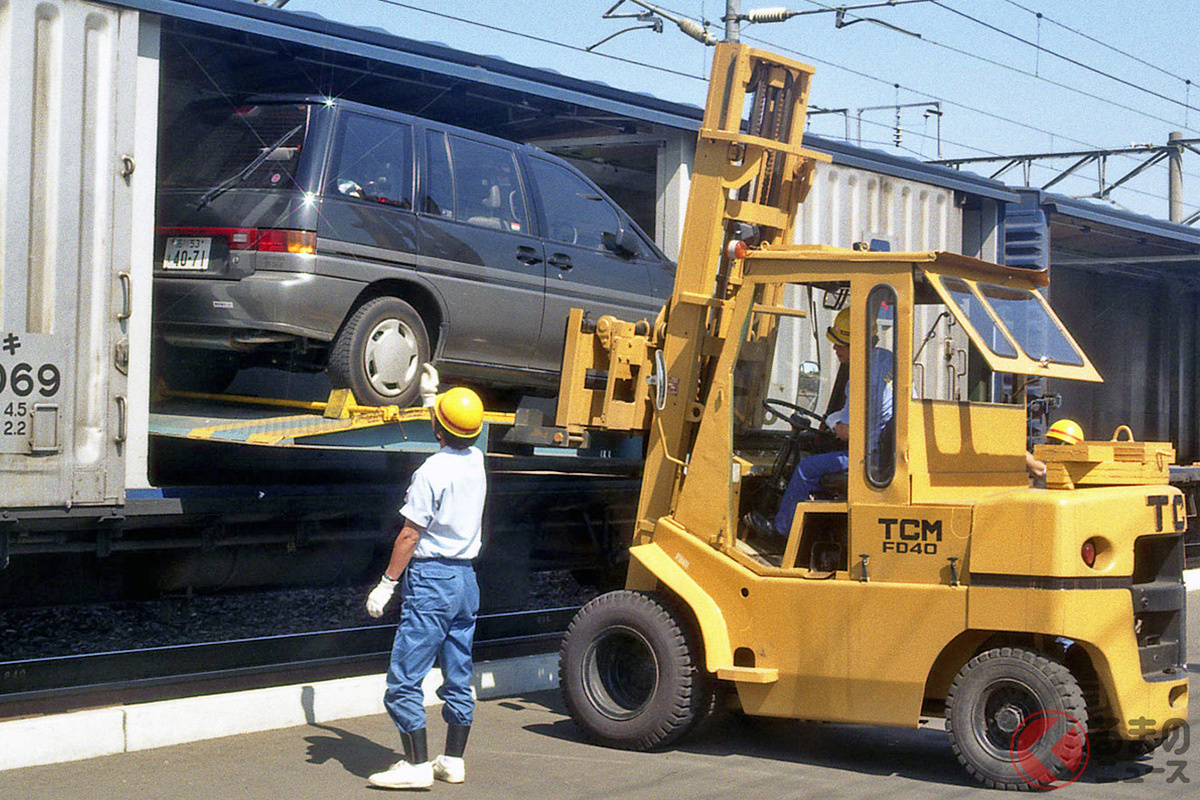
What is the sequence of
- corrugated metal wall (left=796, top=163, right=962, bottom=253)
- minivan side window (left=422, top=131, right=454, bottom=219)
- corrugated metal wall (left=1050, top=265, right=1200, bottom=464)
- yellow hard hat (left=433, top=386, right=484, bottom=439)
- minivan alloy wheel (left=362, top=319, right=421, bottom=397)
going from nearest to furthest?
yellow hard hat (left=433, top=386, right=484, bottom=439), minivan alloy wheel (left=362, top=319, right=421, bottom=397), minivan side window (left=422, top=131, right=454, bottom=219), corrugated metal wall (left=796, top=163, right=962, bottom=253), corrugated metal wall (left=1050, top=265, right=1200, bottom=464)

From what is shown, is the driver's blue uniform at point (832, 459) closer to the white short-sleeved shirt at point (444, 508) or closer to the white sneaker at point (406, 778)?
the white short-sleeved shirt at point (444, 508)

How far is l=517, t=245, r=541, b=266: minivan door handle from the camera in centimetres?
781

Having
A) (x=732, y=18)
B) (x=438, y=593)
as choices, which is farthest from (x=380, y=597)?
(x=732, y=18)

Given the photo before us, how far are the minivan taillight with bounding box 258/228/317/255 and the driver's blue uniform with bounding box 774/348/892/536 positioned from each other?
2.66m

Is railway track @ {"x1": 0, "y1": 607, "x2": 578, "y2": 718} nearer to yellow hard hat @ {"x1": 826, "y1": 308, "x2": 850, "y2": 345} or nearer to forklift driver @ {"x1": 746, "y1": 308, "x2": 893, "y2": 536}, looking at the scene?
forklift driver @ {"x1": 746, "y1": 308, "x2": 893, "y2": 536}

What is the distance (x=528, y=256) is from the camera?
7.86m

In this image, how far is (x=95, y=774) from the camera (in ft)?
18.1

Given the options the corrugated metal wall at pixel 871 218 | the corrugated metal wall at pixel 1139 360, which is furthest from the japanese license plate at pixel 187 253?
the corrugated metal wall at pixel 1139 360

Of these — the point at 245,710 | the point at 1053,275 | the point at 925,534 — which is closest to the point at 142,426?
the point at 245,710

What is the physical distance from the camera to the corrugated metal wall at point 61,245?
230 inches

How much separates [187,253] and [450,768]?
3.01 metres

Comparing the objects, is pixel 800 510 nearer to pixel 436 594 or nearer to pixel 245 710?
pixel 436 594

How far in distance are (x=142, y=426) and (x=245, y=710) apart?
143 cm

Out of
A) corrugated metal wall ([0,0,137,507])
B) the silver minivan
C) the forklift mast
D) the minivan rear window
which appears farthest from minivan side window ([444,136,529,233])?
corrugated metal wall ([0,0,137,507])
